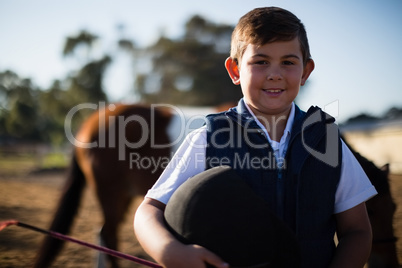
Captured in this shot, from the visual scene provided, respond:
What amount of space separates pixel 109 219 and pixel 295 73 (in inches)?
114

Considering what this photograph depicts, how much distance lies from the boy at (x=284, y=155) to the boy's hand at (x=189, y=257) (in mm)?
122

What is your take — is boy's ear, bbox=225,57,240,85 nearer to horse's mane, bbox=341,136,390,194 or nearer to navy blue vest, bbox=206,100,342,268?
navy blue vest, bbox=206,100,342,268

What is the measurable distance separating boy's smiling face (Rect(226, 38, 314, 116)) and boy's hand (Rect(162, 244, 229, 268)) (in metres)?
0.58

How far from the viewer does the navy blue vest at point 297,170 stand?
1.04 metres

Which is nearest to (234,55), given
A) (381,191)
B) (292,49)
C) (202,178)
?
(292,49)

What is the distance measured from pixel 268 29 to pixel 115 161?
2788 mm

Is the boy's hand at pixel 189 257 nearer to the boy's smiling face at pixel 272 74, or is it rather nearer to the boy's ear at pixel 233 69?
the boy's smiling face at pixel 272 74

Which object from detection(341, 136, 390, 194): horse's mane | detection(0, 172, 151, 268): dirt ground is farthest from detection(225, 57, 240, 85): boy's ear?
detection(0, 172, 151, 268): dirt ground

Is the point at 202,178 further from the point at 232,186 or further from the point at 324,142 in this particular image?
the point at 324,142

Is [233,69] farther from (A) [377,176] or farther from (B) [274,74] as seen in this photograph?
(A) [377,176]

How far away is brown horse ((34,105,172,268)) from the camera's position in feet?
11.0

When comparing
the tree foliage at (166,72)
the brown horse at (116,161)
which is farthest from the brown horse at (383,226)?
the tree foliage at (166,72)

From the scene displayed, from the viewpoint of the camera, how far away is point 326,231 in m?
1.07

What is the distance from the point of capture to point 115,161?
352 cm
